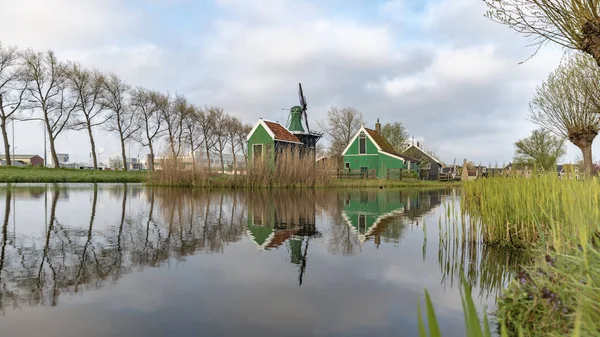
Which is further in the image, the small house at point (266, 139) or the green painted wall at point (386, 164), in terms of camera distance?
the green painted wall at point (386, 164)

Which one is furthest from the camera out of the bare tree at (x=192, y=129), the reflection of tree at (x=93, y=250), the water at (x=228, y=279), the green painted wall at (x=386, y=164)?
the bare tree at (x=192, y=129)

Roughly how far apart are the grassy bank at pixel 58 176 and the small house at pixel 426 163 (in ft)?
103

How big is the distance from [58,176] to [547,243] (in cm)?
3206

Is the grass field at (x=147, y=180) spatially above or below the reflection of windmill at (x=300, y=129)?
below

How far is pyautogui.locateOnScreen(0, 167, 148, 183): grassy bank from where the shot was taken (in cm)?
2589

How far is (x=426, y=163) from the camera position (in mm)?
48312

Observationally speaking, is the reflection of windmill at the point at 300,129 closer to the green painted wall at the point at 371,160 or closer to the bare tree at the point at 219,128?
the green painted wall at the point at 371,160

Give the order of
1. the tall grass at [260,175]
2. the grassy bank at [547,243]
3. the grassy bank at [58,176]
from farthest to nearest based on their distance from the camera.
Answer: the grassy bank at [58,176]
the tall grass at [260,175]
the grassy bank at [547,243]

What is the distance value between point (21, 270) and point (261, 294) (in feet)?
9.99

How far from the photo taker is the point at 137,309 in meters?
3.47

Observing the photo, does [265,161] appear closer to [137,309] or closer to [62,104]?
[137,309]

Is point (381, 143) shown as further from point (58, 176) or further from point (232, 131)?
point (58, 176)

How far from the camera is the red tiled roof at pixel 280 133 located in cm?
3250

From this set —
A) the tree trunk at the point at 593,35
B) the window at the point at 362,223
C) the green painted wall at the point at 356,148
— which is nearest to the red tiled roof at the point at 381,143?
the green painted wall at the point at 356,148
